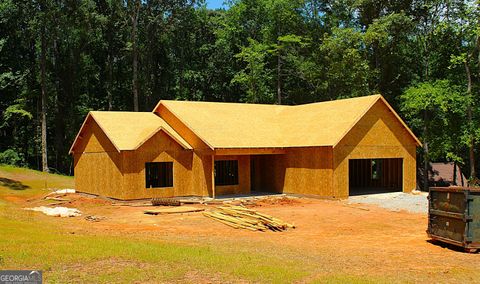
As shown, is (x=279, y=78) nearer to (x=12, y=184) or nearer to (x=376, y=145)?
(x=376, y=145)

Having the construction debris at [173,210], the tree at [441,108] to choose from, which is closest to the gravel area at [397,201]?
the construction debris at [173,210]

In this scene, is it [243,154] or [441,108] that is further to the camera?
[441,108]

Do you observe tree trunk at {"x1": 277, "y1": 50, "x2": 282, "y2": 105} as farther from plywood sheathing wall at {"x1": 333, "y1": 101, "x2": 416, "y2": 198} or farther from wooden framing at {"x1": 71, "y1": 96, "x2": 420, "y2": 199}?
plywood sheathing wall at {"x1": 333, "y1": 101, "x2": 416, "y2": 198}

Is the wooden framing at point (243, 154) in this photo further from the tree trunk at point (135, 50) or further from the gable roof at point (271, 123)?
the tree trunk at point (135, 50)

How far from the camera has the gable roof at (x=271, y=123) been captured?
2812 cm

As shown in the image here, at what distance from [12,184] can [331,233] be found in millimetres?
26813

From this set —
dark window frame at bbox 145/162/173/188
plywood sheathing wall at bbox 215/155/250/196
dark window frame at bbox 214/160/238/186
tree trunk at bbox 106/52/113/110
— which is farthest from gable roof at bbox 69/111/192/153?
tree trunk at bbox 106/52/113/110

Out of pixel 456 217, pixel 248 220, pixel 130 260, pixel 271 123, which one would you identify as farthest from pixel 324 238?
pixel 271 123

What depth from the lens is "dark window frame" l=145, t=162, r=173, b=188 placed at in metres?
28.3

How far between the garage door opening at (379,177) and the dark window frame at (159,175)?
1114cm

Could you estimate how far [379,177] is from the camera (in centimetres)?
3422

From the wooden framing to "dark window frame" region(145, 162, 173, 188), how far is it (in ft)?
1.23

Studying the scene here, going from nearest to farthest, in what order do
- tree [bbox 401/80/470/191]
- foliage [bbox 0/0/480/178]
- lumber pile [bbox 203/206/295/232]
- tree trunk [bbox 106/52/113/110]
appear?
lumber pile [bbox 203/206/295/232] < tree [bbox 401/80/470/191] < foliage [bbox 0/0/480/178] < tree trunk [bbox 106/52/113/110]

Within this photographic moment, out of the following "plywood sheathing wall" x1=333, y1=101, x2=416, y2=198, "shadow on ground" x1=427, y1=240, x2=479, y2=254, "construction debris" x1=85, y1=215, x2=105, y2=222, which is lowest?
"shadow on ground" x1=427, y1=240, x2=479, y2=254
